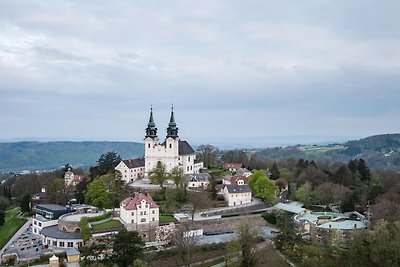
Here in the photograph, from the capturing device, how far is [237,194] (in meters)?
42.0

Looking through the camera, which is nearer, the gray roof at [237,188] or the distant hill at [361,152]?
the gray roof at [237,188]

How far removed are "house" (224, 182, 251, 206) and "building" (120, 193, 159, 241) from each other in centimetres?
979

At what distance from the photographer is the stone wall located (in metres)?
36.1

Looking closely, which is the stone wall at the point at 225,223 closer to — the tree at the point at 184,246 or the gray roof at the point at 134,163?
the tree at the point at 184,246

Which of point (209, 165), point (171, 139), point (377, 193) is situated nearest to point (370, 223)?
point (377, 193)

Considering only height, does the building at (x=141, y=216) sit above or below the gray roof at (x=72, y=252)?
above

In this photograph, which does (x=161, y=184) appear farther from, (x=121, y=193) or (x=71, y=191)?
(x=71, y=191)

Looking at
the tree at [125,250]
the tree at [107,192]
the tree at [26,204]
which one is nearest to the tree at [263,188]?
the tree at [107,192]

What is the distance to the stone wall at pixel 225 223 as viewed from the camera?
1422 inches

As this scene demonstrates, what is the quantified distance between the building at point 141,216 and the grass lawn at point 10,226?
37.2 ft

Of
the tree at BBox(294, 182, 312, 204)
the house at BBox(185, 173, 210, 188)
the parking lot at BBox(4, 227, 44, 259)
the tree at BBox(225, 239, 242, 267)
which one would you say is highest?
the house at BBox(185, 173, 210, 188)

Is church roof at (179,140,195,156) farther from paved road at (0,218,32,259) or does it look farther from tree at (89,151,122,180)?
paved road at (0,218,32,259)

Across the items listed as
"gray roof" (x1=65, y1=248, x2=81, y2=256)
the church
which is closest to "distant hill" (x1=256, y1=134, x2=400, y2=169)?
the church

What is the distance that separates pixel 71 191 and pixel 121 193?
8.40 metres
